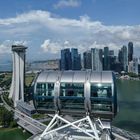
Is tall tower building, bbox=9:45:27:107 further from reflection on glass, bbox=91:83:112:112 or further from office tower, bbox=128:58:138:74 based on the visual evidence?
office tower, bbox=128:58:138:74

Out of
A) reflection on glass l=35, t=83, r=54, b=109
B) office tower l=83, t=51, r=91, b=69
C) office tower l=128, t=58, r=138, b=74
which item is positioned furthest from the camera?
office tower l=83, t=51, r=91, b=69

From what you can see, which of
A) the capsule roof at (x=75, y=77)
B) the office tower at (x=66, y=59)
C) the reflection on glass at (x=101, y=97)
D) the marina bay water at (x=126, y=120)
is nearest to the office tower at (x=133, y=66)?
the office tower at (x=66, y=59)

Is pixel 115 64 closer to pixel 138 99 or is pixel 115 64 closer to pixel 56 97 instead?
pixel 138 99

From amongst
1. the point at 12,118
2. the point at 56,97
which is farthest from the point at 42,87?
the point at 12,118

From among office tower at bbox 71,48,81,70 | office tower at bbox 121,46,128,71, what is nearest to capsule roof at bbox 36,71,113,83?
office tower at bbox 71,48,81,70

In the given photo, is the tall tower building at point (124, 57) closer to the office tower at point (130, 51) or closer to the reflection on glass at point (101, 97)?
the office tower at point (130, 51)

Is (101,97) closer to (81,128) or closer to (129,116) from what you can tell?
(81,128)
